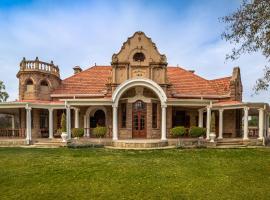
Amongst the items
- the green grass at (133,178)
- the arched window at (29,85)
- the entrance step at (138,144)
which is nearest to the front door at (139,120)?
the entrance step at (138,144)

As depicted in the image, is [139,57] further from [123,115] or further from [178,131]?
[178,131]

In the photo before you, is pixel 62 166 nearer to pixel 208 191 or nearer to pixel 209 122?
pixel 208 191

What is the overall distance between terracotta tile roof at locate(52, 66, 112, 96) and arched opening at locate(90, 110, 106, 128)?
1.81 m

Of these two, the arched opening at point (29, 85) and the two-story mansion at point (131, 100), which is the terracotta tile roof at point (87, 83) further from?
the arched opening at point (29, 85)

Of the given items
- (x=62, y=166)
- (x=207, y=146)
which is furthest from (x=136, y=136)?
(x=62, y=166)

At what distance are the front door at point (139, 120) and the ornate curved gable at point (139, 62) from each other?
2.64 meters

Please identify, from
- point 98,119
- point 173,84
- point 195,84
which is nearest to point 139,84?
point 98,119

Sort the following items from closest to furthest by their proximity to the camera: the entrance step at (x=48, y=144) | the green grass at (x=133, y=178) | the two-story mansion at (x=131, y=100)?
1. the green grass at (x=133, y=178)
2. the entrance step at (x=48, y=144)
3. the two-story mansion at (x=131, y=100)

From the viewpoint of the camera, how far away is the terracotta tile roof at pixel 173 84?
22766mm

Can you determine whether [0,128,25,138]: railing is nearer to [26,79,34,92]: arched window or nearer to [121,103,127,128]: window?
[26,79,34,92]: arched window

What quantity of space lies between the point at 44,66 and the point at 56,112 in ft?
15.1

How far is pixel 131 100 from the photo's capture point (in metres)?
19.7

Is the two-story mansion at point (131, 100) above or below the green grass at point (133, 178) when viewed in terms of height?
above

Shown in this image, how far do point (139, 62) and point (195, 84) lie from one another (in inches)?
272
